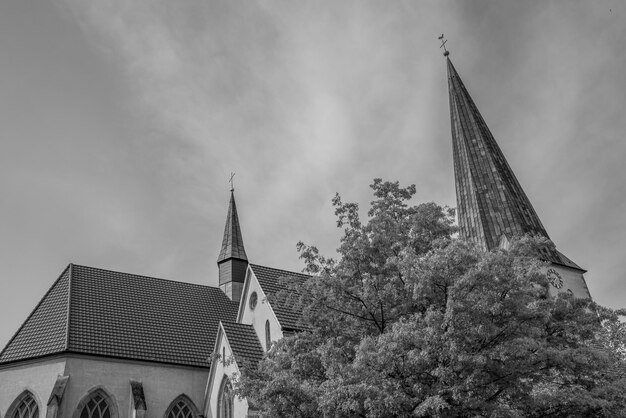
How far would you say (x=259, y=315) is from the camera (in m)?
23.8

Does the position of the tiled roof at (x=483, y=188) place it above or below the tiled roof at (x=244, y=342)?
above

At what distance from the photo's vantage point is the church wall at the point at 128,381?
2153 cm

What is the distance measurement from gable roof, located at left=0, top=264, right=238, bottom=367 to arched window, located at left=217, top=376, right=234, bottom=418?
2.39m

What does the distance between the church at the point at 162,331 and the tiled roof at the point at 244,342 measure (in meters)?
0.06

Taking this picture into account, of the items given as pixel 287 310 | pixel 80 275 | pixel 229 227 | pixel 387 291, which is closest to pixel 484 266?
pixel 387 291

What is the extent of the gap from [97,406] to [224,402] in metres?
4.83

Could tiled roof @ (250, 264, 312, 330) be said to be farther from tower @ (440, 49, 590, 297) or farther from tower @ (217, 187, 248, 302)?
tower @ (440, 49, 590, 297)

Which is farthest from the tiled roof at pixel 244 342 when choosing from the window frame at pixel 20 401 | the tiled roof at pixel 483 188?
the tiled roof at pixel 483 188

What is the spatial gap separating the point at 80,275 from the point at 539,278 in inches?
828

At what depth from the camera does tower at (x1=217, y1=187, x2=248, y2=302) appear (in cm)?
3369

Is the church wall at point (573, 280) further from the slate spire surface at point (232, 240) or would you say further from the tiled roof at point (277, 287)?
the slate spire surface at point (232, 240)

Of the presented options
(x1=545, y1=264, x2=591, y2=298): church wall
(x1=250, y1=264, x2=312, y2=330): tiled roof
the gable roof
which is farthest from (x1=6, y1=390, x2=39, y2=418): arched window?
(x1=545, y1=264, x2=591, y2=298): church wall

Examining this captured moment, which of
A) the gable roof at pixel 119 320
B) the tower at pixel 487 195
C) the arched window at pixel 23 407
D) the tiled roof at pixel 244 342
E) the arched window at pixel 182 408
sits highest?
the tower at pixel 487 195

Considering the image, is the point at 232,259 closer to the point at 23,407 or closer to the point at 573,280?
→ the point at 23,407
